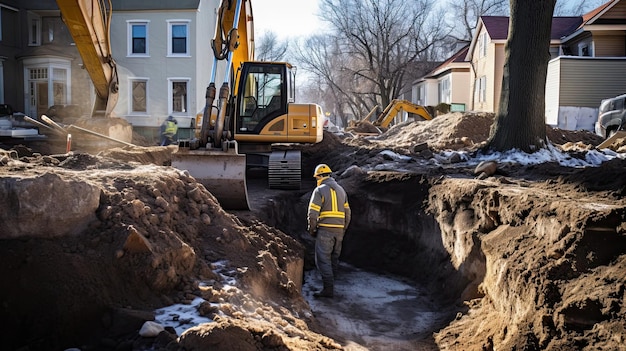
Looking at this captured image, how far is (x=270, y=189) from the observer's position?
13719 mm

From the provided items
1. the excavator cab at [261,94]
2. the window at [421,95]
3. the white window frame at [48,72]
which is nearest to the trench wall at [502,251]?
the excavator cab at [261,94]

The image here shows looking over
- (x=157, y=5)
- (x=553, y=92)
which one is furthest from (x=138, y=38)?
(x=553, y=92)

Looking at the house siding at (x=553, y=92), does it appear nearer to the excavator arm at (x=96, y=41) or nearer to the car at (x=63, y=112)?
the excavator arm at (x=96, y=41)

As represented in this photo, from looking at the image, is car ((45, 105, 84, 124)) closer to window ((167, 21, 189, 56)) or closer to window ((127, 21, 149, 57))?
window ((127, 21, 149, 57))

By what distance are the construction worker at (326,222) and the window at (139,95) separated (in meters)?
22.7

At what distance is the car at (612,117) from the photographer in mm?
17531

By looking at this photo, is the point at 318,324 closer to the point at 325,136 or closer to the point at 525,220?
the point at 525,220

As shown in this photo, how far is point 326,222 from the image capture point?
907 cm

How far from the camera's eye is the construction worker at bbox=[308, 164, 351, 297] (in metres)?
8.99

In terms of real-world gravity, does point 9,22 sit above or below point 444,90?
above

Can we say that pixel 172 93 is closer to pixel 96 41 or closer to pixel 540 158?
pixel 96 41

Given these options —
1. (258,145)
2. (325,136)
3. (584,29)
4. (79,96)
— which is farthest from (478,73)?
(258,145)

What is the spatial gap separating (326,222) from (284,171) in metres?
4.48

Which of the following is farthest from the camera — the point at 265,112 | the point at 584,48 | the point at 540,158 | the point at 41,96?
the point at 41,96
